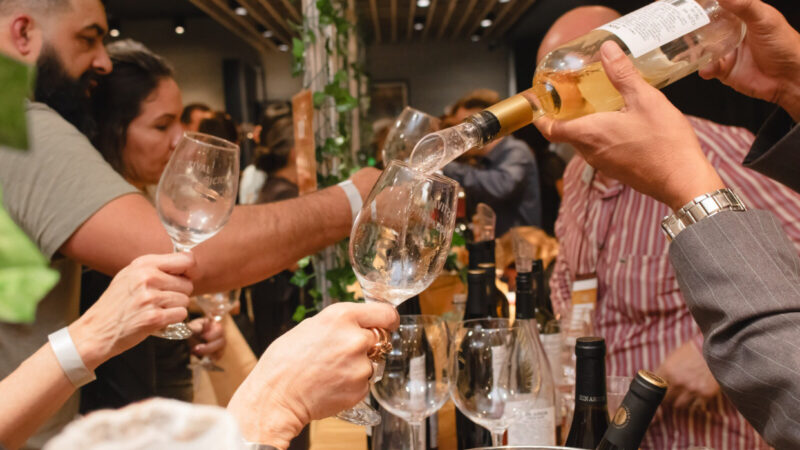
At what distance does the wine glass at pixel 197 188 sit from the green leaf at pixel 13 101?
884mm

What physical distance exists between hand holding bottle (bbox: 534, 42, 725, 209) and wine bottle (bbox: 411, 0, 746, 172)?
0.33 ft

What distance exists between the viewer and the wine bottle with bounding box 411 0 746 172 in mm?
845

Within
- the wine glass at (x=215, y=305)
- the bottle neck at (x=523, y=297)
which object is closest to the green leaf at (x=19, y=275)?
the bottle neck at (x=523, y=297)

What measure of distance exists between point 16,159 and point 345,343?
3.05ft

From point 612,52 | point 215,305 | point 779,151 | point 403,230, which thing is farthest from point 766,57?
point 215,305

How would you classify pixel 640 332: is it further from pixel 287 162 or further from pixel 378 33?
pixel 378 33

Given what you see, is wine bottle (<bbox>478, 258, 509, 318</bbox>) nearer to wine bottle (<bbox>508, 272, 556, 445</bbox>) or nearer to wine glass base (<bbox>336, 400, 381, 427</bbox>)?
wine bottle (<bbox>508, 272, 556, 445</bbox>)

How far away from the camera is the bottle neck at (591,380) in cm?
89

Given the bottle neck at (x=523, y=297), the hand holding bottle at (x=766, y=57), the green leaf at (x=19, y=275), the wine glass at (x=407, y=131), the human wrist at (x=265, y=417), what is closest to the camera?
the green leaf at (x=19, y=275)

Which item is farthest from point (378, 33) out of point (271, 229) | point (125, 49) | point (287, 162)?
point (271, 229)

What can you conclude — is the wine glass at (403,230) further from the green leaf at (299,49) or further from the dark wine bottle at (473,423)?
the green leaf at (299,49)

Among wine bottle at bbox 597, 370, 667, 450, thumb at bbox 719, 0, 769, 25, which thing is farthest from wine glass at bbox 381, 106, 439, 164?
wine bottle at bbox 597, 370, 667, 450

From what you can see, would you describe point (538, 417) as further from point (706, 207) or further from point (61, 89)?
point (61, 89)

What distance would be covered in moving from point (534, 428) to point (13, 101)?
2.76 ft
